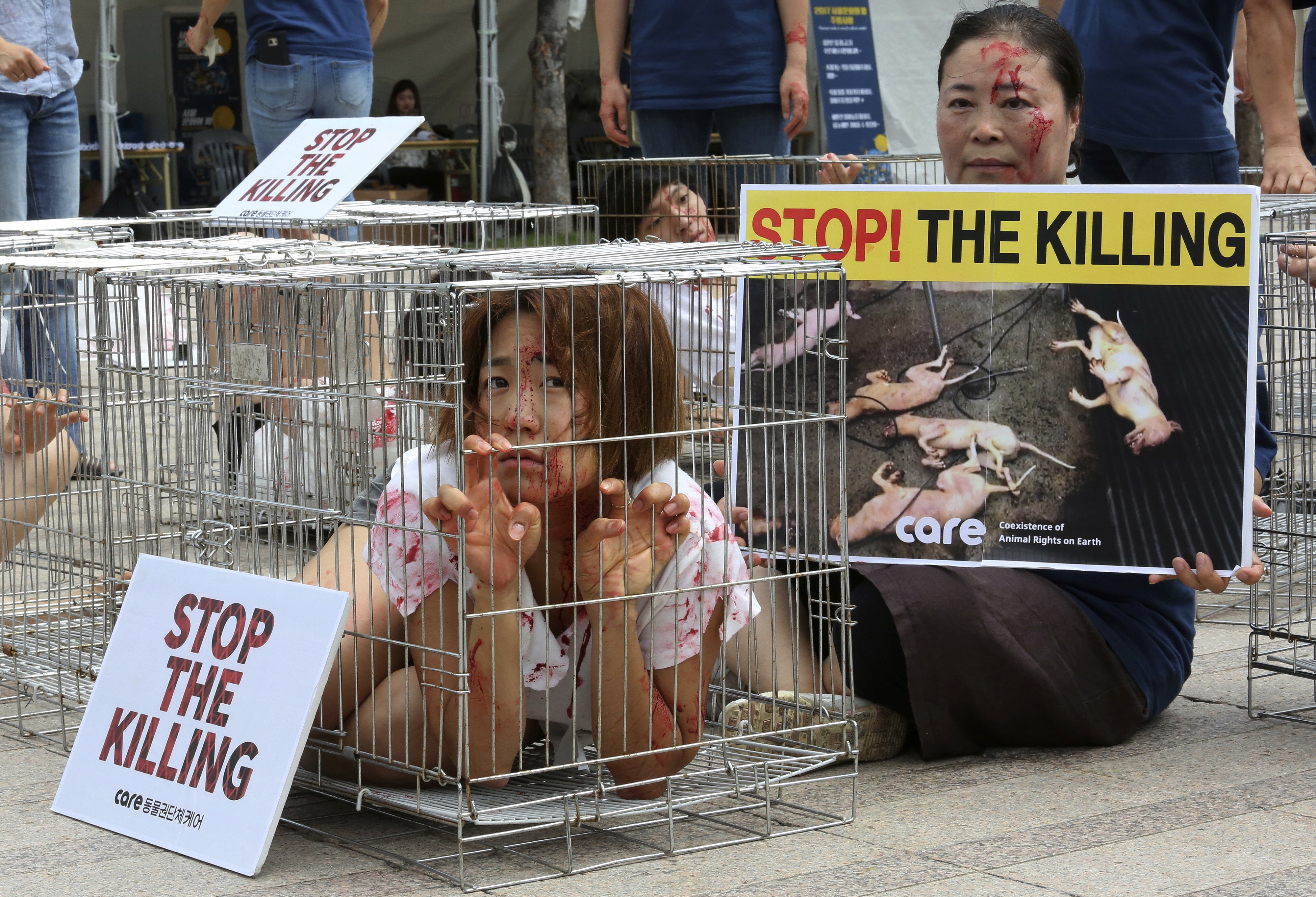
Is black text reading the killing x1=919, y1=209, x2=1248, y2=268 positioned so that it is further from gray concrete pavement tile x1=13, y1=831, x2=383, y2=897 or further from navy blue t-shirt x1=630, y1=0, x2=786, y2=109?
navy blue t-shirt x1=630, y1=0, x2=786, y2=109

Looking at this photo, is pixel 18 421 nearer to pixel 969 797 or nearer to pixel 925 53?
pixel 969 797

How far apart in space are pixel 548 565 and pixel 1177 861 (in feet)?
3.22

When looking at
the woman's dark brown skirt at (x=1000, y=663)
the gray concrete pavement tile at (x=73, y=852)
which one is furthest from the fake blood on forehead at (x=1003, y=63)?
Answer: the gray concrete pavement tile at (x=73, y=852)

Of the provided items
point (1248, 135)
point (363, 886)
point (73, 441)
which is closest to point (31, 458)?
point (73, 441)

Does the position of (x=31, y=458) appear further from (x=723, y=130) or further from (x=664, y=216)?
(x=723, y=130)

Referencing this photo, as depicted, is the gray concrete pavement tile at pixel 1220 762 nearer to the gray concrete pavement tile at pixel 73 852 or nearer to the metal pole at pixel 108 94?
the gray concrete pavement tile at pixel 73 852

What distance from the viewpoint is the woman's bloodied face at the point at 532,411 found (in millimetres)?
2234

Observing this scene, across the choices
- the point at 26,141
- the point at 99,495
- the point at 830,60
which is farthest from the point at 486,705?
the point at 830,60

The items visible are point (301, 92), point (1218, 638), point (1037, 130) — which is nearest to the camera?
point (1037, 130)

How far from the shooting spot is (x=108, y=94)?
911 cm

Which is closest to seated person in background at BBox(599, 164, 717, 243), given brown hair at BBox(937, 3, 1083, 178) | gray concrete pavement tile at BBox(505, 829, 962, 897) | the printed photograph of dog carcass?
brown hair at BBox(937, 3, 1083, 178)

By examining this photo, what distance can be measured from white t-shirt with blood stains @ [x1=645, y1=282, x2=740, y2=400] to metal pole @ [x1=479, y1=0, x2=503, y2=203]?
669 cm

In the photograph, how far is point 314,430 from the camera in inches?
92.0

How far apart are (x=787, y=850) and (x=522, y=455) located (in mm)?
692
